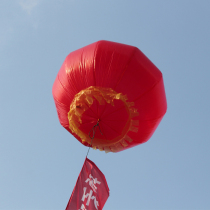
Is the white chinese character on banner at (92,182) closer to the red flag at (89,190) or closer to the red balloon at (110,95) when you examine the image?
the red flag at (89,190)

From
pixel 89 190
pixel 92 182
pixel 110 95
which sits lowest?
pixel 89 190

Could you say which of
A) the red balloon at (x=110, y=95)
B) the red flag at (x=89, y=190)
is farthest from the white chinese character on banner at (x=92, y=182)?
the red balloon at (x=110, y=95)

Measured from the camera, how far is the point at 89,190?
4.45 metres

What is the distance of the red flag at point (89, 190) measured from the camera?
4235 mm

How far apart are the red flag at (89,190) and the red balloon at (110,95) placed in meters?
0.57

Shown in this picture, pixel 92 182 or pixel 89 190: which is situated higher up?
pixel 92 182

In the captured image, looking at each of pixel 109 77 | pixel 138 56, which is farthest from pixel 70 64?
pixel 138 56

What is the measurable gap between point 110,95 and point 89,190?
1.54 meters

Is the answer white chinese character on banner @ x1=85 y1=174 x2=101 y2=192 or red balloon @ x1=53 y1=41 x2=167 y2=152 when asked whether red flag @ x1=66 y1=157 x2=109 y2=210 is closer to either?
white chinese character on banner @ x1=85 y1=174 x2=101 y2=192

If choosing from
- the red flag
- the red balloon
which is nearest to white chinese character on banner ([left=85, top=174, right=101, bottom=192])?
the red flag

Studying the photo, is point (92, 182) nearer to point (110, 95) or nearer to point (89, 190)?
point (89, 190)

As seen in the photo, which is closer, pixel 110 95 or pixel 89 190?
pixel 89 190

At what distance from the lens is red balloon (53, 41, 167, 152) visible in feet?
15.3

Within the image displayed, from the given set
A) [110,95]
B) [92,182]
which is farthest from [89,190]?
[110,95]
